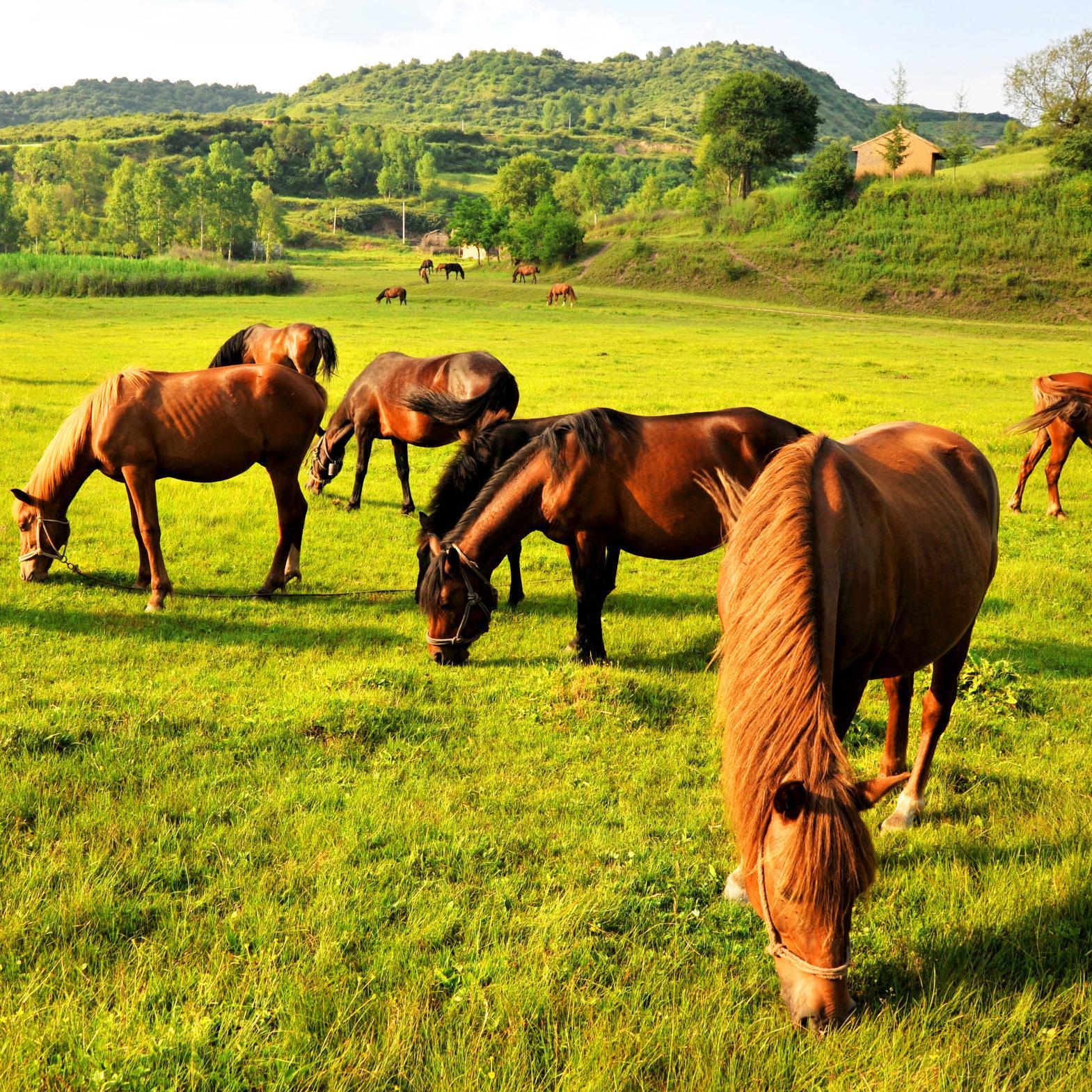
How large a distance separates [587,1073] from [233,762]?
9.41ft

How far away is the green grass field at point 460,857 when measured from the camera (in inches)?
110

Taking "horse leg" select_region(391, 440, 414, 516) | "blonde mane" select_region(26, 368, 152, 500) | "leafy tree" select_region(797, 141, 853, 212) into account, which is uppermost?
"leafy tree" select_region(797, 141, 853, 212)

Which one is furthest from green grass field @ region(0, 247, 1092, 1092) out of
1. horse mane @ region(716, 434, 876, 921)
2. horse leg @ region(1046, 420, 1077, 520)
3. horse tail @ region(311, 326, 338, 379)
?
horse tail @ region(311, 326, 338, 379)

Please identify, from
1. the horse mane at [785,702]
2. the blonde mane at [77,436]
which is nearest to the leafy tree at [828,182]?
the blonde mane at [77,436]

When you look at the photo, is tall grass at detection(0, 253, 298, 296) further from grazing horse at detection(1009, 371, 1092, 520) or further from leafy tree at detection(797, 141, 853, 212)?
grazing horse at detection(1009, 371, 1092, 520)

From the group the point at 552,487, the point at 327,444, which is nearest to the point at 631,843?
the point at 552,487

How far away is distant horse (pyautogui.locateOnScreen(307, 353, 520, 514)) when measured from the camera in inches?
369

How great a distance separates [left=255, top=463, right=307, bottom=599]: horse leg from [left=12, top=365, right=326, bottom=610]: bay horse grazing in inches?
0.4

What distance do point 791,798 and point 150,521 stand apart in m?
6.57

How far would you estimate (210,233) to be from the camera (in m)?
80.8

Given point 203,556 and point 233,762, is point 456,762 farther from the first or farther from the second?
point 203,556

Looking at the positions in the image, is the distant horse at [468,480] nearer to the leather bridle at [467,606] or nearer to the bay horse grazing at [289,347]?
the leather bridle at [467,606]

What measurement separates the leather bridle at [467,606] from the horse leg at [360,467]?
535 centimetres

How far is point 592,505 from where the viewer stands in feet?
20.3
